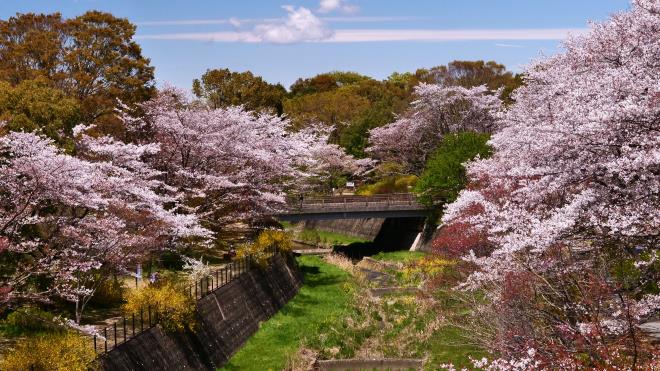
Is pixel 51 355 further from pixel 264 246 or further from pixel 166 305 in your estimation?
pixel 264 246

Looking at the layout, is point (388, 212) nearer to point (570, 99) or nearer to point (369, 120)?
point (369, 120)

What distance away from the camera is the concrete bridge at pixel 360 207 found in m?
52.1

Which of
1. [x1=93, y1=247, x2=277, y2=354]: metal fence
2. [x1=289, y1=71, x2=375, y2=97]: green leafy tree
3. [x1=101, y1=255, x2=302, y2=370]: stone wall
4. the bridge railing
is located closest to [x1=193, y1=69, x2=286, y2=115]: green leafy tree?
the bridge railing


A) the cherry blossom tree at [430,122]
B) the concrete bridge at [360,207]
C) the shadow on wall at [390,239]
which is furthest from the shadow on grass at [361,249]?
the cherry blossom tree at [430,122]

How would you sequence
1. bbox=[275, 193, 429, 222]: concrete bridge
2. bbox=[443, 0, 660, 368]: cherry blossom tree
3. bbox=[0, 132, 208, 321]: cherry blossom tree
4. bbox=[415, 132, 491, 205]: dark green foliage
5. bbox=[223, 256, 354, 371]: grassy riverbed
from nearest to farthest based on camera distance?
1. bbox=[443, 0, 660, 368]: cherry blossom tree
2. bbox=[0, 132, 208, 321]: cherry blossom tree
3. bbox=[223, 256, 354, 371]: grassy riverbed
4. bbox=[415, 132, 491, 205]: dark green foliage
5. bbox=[275, 193, 429, 222]: concrete bridge

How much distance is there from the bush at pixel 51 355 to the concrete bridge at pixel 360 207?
3395 centimetres

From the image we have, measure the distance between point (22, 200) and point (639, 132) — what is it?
16.9m

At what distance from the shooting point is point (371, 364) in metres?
24.8

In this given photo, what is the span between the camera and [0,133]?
21656mm

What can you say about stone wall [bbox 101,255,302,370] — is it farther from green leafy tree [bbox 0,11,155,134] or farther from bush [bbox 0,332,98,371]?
green leafy tree [bbox 0,11,155,134]

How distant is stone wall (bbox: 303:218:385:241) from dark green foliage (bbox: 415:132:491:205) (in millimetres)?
13752

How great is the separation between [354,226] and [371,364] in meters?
42.2

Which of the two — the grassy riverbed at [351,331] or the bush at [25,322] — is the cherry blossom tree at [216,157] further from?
the bush at [25,322]

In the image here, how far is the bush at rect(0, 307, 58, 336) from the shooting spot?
20.4 m
